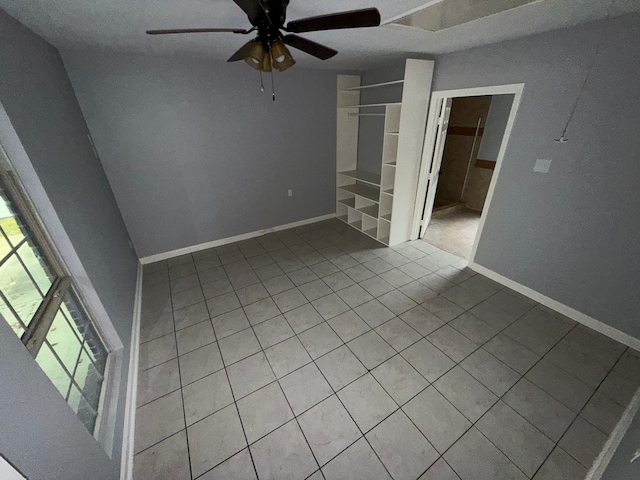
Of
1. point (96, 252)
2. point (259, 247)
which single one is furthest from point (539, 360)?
point (96, 252)

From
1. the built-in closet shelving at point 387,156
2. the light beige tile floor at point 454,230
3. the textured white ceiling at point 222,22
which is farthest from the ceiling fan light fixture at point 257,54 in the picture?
the light beige tile floor at point 454,230

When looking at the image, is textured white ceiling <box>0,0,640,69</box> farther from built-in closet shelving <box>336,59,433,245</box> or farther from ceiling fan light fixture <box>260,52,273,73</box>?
built-in closet shelving <box>336,59,433,245</box>

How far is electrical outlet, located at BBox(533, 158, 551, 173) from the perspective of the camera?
7.70 feet

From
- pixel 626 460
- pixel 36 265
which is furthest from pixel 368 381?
pixel 36 265

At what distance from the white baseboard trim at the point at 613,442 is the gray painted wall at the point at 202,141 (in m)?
4.03

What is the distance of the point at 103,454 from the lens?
1.19 m

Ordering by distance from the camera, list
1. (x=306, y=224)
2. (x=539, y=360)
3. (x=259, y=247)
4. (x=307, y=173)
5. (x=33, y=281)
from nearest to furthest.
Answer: (x=33, y=281) < (x=539, y=360) < (x=259, y=247) < (x=307, y=173) < (x=306, y=224)

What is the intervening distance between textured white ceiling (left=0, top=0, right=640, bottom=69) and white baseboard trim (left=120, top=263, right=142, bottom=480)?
7.82 ft

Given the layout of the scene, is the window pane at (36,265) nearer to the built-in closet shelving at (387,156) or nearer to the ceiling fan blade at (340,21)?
the ceiling fan blade at (340,21)

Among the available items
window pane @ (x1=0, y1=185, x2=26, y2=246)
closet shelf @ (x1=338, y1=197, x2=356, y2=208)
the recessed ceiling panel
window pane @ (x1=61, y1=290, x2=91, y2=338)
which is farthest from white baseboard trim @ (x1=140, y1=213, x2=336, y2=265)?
the recessed ceiling panel

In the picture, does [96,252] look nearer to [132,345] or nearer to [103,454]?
[132,345]

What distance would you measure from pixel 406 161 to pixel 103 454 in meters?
3.77

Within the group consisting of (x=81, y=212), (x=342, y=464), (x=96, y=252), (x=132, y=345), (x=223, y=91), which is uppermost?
(x=223, y=91)

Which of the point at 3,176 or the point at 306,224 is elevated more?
the point at 3,176
